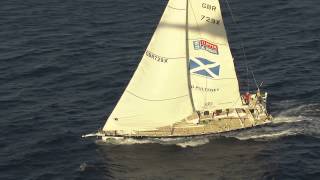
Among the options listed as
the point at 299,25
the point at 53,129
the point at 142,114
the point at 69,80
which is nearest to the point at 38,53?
the point at 69,80

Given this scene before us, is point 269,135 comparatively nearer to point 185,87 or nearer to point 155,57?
point 185,87

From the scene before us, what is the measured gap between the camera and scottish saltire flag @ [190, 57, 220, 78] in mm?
85938

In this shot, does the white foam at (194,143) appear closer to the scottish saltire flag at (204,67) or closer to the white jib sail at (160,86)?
the white jib sail at (160,86)

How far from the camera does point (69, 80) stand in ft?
346

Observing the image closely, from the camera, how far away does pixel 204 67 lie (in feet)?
284

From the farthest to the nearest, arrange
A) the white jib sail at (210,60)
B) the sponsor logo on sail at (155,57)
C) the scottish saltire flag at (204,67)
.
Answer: the scottish saltire flag at (204,67), the sponsor logo on sail at (155,57), the white jib sail at (210,60)

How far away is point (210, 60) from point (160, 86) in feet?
22.4

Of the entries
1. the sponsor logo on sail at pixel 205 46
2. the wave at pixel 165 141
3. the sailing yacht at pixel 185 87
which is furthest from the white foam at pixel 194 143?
the sponsor logo on sail at pixel 205 46

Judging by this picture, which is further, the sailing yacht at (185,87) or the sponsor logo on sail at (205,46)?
the sponsor logo on sail at (205,46)

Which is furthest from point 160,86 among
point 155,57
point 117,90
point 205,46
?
point 117,90

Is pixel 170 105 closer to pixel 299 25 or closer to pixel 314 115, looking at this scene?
pixel 314 115

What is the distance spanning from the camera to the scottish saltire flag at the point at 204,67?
85938mm

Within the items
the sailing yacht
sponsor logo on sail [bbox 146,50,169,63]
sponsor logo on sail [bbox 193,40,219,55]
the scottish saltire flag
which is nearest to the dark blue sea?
the sailing yacht

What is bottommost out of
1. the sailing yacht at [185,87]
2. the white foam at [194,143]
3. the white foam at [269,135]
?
the white foam at [194,143]
